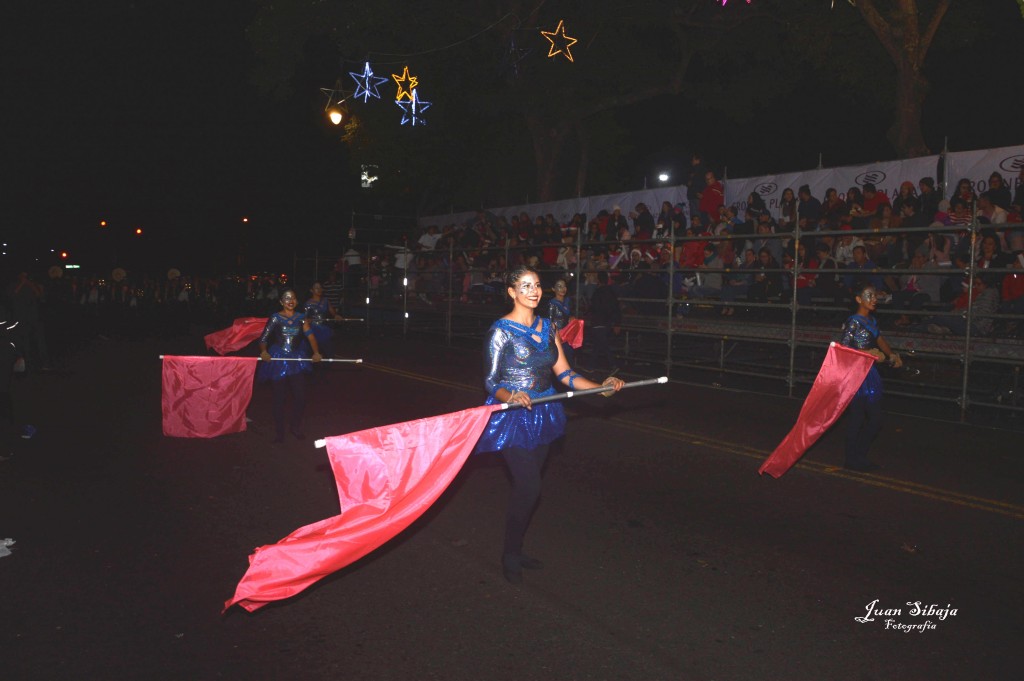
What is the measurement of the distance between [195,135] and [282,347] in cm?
4004

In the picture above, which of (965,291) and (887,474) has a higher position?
(965,291)

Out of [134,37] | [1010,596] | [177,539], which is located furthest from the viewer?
[134,37]

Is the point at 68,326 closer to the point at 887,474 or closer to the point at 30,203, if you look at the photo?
the point at 30,203

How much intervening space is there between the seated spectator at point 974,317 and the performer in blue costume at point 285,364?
27.5ft

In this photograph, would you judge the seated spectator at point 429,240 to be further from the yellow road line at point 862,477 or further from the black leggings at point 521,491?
the black leggings at point 521,491

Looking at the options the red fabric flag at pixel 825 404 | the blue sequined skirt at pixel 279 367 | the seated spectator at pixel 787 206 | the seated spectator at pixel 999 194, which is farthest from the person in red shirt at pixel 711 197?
the blue sequined skirt at pixel 279 367

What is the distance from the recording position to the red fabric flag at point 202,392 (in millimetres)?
9977

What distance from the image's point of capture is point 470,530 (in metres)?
6.56

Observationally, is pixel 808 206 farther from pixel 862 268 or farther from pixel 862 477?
pixel 862 477

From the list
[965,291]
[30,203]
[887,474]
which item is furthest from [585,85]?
[30,203]

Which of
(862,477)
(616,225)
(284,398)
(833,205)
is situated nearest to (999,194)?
(833,205)

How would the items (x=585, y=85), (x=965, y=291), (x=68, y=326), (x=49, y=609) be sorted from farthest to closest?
1. (x=68, y=326)
2. (x=585, y=85)
3. (x=965, y=291)
4. (x=49, y=609)

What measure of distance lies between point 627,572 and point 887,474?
155 inches

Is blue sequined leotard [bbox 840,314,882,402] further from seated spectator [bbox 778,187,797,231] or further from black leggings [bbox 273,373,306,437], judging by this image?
seated spectator [bbox 778,187,797,231]
